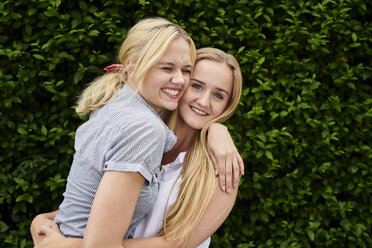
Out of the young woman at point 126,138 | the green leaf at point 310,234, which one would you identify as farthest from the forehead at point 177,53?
the green leaf at point 310,234

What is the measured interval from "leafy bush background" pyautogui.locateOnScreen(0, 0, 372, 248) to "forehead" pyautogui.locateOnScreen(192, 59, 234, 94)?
2.93ft

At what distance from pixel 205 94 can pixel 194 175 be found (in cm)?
50

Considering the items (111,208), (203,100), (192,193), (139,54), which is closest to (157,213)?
(192,193)

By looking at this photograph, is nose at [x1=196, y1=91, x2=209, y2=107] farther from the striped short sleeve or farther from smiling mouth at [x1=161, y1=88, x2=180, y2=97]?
the striped short sleeve

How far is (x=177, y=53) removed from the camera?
2.08m

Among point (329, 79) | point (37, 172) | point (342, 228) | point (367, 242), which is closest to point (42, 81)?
point (37, 172)

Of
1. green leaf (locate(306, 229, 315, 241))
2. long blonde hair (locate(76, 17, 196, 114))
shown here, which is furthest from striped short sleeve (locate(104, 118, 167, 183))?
green leaf (locate(306, 229, 315, 241))

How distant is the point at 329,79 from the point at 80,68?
2136 mm

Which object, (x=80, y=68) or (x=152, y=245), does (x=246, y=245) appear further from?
(x=80, y=68)

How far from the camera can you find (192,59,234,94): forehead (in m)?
2.44

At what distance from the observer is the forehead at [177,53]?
2037 mm

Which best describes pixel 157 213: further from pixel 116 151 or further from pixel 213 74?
pixel 213 74

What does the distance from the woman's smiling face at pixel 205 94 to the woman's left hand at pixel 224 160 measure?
18 centimetres

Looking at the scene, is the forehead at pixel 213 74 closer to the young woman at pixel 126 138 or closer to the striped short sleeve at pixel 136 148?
the young woman at pixel 126 138
